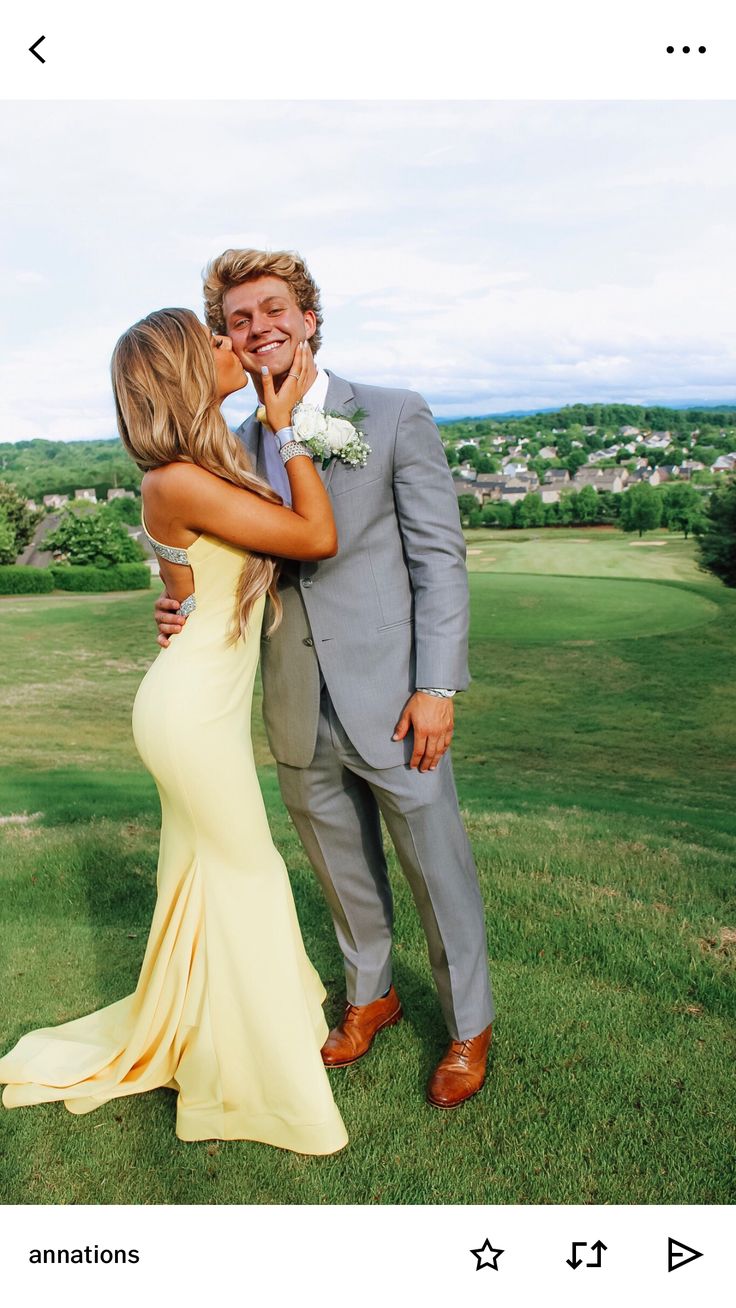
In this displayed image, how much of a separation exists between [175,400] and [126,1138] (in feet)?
5.65

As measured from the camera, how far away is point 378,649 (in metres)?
2.38

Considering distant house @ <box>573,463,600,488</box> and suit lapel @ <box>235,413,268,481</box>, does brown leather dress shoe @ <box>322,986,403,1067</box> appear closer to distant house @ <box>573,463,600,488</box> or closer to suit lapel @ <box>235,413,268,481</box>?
suit lapel @ <box>235,413,268,481</box>

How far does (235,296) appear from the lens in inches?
91.0

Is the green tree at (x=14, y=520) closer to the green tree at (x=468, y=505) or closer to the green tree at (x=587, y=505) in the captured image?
the green tree at (x=468, y=505)

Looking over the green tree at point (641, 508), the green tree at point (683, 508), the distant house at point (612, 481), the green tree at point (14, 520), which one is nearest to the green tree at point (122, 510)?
the green tree at point (14, 520)

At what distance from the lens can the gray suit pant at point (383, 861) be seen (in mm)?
2428

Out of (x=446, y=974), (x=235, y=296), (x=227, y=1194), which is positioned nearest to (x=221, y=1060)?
(x=227, y=1194)

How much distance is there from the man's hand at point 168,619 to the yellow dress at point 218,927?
3 centimetres

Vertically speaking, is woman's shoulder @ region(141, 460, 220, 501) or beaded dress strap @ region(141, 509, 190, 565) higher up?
woman's shoulder @ region(141, 460, 220, 501)

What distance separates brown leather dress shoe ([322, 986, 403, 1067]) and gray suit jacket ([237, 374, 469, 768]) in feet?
2.53

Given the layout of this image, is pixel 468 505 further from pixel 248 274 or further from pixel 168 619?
pixel 168 619

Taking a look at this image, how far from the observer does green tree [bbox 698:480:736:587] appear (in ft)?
29.0

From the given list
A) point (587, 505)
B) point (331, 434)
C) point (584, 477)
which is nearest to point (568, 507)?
point (587, 505)

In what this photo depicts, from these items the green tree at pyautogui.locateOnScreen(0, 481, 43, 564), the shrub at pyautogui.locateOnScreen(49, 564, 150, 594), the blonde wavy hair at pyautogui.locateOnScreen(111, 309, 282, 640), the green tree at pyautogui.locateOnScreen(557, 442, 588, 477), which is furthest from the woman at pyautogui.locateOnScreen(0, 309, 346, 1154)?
the shrub at pyautogui.locateOnScreen(49, 564, 150, 594)
